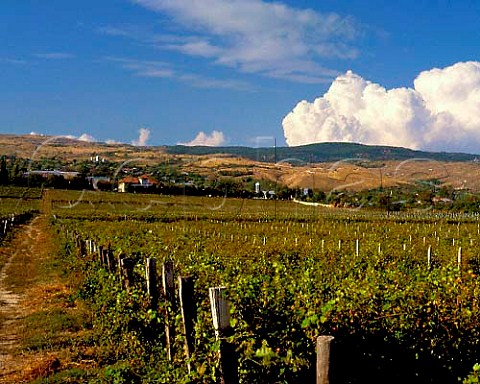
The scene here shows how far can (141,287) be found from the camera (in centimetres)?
1147

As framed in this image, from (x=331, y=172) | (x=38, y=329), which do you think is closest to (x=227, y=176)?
(x=331, y=172)

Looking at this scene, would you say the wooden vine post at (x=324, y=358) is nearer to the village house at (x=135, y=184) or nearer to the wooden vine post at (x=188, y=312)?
the wooden vine post at (x=188, y=312)

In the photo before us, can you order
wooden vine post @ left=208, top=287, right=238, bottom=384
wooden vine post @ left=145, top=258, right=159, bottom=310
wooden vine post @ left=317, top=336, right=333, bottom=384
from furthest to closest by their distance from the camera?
wooden vine post @ left=145, top=258, right=159, bottom=310, wooden vine post @ left=208, top=287, right=238, bottom=384, wooden vine post @ left=317, top=336, right=333, bottom=384

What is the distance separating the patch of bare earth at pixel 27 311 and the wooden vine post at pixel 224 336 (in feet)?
13.6

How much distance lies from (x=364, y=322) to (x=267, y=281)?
121 cm

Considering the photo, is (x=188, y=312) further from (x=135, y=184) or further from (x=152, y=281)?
(x=135, y=184)

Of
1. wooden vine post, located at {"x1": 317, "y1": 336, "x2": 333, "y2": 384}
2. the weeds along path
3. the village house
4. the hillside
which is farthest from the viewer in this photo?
the hillside

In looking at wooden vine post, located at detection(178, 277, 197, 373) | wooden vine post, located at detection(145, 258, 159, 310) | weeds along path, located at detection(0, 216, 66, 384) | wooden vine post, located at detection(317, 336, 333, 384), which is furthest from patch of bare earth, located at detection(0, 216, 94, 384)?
wooden vine post, located at detection(317, 336, 333, 384)

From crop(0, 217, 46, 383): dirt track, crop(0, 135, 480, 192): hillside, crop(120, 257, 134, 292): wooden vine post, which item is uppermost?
crop(0, 135, 480, 192): hillside

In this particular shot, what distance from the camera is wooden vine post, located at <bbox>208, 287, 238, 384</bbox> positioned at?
5902mm

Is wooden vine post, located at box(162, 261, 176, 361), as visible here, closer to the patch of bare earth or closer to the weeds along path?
the patch of bare earth

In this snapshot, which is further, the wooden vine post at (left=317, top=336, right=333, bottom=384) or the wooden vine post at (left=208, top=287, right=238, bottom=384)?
the wooden vine post at (left=208, top=287, right=238, bottom=384)

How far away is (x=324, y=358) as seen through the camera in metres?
4.70

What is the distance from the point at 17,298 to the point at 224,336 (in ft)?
37.2
